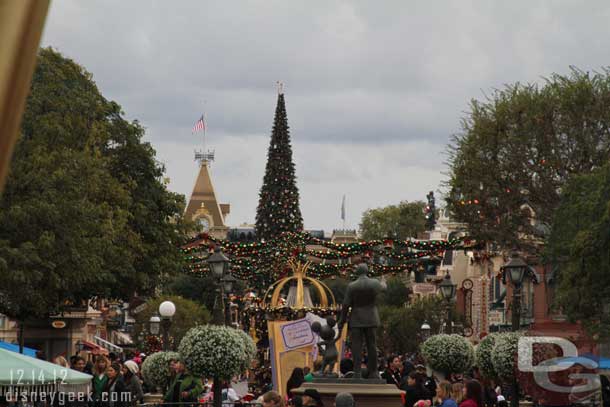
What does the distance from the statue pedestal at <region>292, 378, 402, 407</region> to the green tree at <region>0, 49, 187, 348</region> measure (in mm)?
13868

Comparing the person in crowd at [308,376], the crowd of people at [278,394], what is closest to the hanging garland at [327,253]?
the crowd of people at [278,394]

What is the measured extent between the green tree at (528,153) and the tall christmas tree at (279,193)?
122ft

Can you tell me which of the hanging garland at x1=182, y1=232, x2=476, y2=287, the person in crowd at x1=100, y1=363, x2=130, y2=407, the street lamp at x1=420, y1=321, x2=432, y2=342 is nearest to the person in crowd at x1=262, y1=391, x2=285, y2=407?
the person in crowd at x1=100, y1=363, x2=130, y2=407

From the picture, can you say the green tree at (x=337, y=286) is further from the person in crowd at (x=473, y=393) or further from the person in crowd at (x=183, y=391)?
the person in crowd at (x=473, y=393)

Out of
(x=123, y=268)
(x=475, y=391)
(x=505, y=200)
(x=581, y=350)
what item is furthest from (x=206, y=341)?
(x=581, y=350)

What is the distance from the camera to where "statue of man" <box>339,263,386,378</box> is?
57.8ft

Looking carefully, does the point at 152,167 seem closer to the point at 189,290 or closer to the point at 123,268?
the point at 123,268

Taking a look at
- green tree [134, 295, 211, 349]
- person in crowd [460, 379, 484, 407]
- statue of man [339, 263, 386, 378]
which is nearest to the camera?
person in crowd [460, 379, 484, 407]

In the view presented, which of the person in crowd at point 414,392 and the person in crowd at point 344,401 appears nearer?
the person in crowd at point 344,401

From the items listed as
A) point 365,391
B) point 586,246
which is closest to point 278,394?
point 365,391

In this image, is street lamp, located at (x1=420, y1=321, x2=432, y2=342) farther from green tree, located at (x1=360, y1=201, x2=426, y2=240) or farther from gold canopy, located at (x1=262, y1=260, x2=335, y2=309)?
green tree, located at (x1=360, y1=201, x2=426, y2=240)

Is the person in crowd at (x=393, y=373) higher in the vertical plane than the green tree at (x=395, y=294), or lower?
lower

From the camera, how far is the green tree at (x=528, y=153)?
46688mm

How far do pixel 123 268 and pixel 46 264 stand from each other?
403 inches
